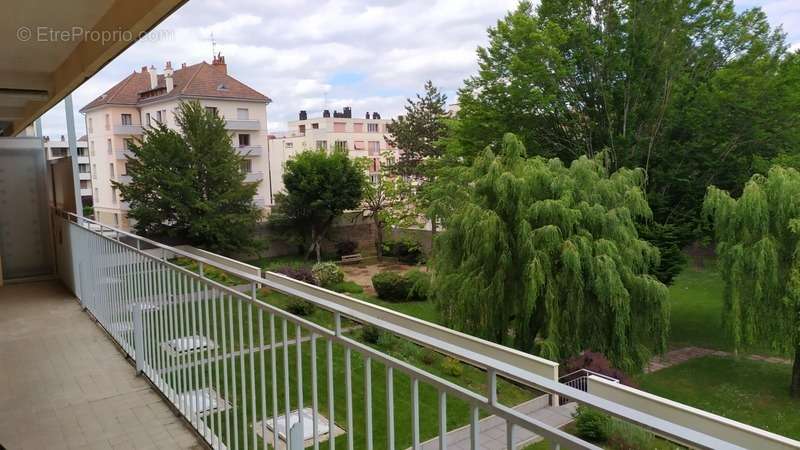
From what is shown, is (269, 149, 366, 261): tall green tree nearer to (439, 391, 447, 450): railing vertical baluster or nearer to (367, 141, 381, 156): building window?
(439, 391, 447, 450): railing vertical baluster

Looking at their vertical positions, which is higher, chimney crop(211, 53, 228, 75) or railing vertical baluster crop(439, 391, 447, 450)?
chimney crop(211, 53, 228, 75)

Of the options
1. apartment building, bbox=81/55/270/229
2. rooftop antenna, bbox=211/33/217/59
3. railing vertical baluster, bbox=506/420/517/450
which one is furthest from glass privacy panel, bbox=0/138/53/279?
rooftop antenna, bbox=211/33/217/59

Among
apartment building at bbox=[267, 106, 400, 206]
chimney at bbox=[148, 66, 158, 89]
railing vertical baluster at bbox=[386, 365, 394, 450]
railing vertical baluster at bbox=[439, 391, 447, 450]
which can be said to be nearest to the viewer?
railing vertical baluster at bbox=[439, 391, 447, 450]

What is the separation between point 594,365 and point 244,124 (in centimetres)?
2168

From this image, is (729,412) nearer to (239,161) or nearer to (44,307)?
(44,307)

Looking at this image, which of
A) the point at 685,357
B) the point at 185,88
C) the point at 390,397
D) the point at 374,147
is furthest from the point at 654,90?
the point at 374,147

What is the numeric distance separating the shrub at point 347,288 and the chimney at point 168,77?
1464 cm

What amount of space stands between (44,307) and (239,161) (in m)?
12.0

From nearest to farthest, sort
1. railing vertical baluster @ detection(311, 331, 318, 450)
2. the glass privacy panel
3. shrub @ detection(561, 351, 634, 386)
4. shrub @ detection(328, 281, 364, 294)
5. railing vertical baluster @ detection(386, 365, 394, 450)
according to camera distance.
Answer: railing vertical baluster @ detection(386, 365, 394, 450) → railing vertical baluster @ detection(311, 331, 318, 450) → the glass privacy panel → shrub @ detection(561, 351, 634, 386) → shrub @ detection(328, 281, 364, 294)

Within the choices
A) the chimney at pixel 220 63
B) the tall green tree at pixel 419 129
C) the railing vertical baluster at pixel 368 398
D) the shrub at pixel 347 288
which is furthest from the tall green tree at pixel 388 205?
the railing vertical baluster at pixel 368 398

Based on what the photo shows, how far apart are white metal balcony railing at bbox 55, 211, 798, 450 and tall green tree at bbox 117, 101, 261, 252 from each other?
11200 mm

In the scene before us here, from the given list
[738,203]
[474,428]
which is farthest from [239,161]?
[474,428]

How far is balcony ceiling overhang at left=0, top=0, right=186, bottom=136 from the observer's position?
7.44 feet

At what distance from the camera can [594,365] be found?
6.54 metres
